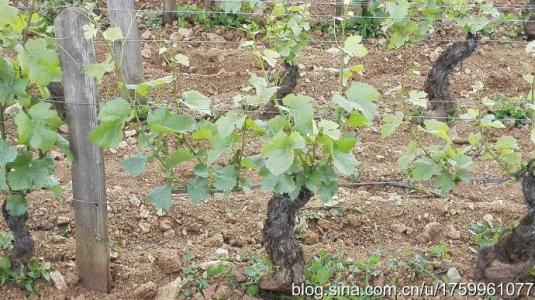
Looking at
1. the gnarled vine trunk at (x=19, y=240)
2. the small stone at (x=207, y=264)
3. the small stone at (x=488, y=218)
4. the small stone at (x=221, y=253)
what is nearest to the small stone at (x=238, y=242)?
the small stone at (x=221, y=253)

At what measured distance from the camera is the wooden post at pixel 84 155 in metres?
3.58

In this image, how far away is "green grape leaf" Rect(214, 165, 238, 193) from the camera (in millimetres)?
3461

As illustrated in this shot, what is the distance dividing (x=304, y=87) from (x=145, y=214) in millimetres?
2706

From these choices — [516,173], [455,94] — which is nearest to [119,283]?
[516,173]

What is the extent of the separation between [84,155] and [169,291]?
81 cm

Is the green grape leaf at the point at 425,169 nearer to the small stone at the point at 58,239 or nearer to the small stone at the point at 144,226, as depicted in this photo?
the small stone at the point at 144,226

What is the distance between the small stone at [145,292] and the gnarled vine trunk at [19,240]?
58 centimetres

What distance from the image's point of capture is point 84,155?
374cm

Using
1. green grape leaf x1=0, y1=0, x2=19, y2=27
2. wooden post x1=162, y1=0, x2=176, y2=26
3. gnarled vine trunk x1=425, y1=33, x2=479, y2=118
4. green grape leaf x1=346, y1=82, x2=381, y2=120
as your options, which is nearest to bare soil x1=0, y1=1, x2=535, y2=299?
gnarled vine trunk x1=425, y1=33, x2=479, y2=118

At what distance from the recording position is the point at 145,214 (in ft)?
15.3

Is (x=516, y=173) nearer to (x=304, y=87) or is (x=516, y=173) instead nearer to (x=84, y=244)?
(x=84, y=244)

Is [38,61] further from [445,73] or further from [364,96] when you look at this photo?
[445,73]

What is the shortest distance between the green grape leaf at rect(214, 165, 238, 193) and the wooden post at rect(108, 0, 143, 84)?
2639 mm

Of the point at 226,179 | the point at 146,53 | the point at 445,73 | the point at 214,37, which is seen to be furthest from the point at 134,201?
the point at 214,37
